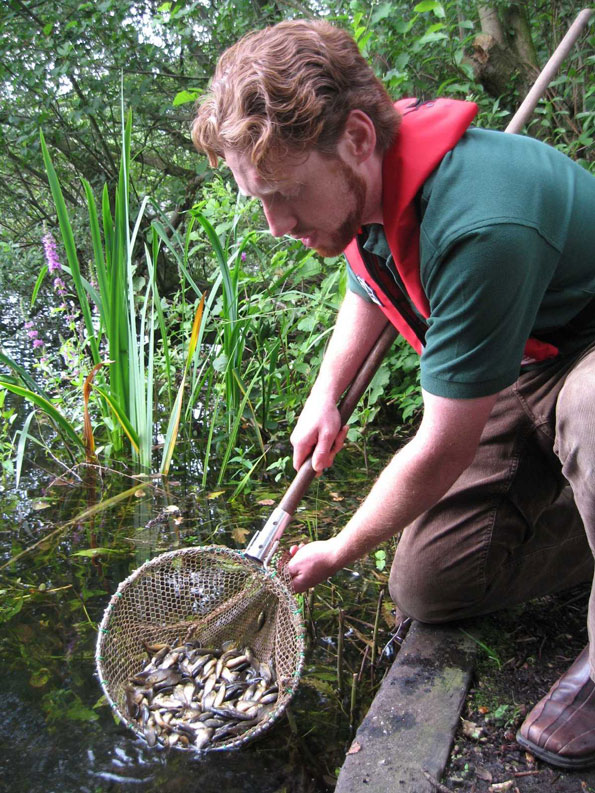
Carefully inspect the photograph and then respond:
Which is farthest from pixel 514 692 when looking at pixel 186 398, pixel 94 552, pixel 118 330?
pixel 186 398

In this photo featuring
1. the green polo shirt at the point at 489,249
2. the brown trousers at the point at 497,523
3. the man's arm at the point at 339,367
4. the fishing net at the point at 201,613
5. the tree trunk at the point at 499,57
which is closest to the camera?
the green polo shirt at the point at 489,249

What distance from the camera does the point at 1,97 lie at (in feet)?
20.5

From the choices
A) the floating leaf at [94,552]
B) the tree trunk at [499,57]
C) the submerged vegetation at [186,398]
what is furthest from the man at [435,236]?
the tree trunk at [499,57]

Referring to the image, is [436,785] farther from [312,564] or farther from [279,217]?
[279,217]

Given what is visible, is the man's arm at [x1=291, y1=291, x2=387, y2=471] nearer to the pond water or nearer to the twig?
the pond water

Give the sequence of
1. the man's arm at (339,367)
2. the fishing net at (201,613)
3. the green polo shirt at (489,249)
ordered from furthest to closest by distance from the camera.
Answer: the man's arm at (339,367) → the fishing net at (201,613) → the green polo shirt at (489,249)

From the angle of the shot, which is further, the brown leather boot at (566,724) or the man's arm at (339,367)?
the man's arm at (339,367)

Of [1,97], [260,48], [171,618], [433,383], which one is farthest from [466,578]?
[1,97]

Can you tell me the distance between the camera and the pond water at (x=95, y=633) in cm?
174

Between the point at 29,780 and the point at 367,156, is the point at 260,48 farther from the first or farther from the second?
the point at 29,780

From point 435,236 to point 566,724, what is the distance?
1.16 m

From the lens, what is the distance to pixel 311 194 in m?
1.51

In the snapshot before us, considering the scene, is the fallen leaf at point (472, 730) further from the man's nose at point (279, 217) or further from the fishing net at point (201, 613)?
the man's nose at point (279, 217)

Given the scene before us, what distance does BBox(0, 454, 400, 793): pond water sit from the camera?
1739mm
